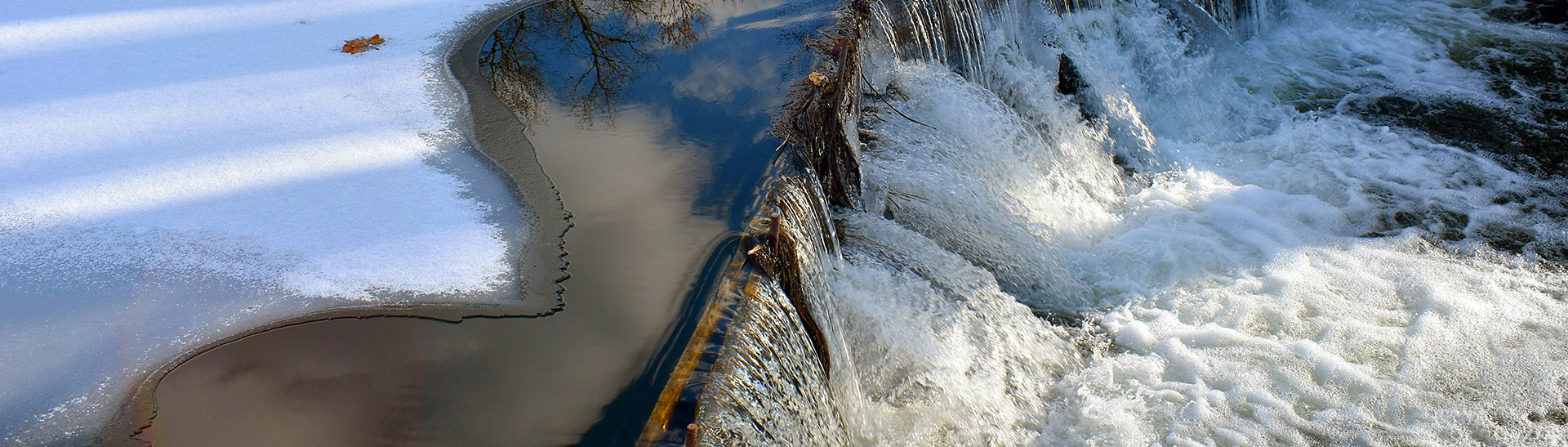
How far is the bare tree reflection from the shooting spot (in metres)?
4.01

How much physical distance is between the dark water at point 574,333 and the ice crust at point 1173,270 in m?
0.58

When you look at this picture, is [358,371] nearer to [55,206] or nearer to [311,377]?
[311,377]

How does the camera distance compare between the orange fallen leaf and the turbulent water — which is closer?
the turbulent water

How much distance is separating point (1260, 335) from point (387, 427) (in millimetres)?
3205

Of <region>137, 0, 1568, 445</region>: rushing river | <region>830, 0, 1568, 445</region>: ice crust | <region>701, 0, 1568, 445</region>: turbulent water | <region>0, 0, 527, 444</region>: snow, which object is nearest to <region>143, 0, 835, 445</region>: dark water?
<region>137, 0, 1568, 445</region>: rushing river

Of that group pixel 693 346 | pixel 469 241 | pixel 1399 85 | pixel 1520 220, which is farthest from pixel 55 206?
pixel 1399 85

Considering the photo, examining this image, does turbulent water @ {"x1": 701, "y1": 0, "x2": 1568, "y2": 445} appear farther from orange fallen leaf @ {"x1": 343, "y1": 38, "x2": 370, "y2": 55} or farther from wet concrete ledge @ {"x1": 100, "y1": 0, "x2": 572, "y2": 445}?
orange fallen leaf @ {"x1": 343, "y1": 38, "x2": 370, "y2": 55}

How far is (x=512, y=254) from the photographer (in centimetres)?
286

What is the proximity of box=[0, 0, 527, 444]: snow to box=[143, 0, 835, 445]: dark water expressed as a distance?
19 centimetres

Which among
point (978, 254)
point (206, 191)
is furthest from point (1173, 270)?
point (206, 191)

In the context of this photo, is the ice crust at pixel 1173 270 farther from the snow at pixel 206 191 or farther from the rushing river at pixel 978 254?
the snow at pixel 206 191

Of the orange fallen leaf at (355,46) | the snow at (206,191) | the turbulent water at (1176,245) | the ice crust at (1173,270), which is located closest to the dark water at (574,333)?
the snow at (206,191)

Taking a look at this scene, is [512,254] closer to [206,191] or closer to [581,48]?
[206,191]

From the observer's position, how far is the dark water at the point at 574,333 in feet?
7.38
